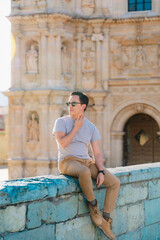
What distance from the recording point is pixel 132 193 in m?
5.88

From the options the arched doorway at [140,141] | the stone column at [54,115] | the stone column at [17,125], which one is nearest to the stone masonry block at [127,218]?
the stone column at [54,115]

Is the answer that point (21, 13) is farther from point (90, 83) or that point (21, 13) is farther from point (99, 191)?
point (99, 191)

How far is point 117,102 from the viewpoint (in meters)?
A: 20.0

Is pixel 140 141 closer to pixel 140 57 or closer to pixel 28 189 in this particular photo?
pixel 140 57

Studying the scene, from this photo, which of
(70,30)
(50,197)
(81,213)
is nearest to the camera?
(50,197)

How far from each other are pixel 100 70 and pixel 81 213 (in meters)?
15.3

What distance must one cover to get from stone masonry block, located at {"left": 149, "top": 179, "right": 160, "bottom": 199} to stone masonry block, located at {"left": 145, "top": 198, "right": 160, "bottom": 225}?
7 cm

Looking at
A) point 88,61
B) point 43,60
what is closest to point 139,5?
point 88,61

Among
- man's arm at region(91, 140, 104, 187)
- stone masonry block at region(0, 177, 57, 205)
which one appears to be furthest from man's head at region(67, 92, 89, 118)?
stone masonry block at region(0, 177, 57, 205)

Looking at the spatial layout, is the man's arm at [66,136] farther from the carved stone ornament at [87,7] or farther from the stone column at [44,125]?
the carved stone ornament at [87,7]

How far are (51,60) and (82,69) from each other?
153 centimetres

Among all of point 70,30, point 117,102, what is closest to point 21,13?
point 70,30

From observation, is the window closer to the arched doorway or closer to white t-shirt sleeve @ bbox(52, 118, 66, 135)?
the arched doorway

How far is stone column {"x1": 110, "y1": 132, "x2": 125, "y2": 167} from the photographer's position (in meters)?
20.0
